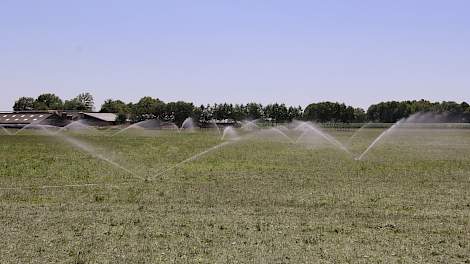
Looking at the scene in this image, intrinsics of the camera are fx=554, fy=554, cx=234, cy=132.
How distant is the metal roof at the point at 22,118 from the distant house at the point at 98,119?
12655 mm

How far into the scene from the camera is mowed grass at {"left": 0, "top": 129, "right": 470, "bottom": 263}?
10.6 meters

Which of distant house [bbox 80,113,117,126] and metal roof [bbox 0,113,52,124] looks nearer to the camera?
metal roof [bbox 0,113,52,124]

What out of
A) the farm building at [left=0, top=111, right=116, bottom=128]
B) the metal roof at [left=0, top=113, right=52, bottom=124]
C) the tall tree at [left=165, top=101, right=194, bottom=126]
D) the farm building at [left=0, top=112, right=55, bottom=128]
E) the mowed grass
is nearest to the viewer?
the mowed grass

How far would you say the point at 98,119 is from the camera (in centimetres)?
16538

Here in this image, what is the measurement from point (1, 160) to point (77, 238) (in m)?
21.3

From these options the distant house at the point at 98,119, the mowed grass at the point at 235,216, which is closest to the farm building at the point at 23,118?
the distant house at the point at 98,119

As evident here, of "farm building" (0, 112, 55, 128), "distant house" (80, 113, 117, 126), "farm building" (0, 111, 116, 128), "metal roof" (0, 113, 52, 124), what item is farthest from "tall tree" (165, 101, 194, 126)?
"metal roof" (0, 113, 52, 124)

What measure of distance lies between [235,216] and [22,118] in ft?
534

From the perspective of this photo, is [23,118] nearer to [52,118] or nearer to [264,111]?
[52,118]

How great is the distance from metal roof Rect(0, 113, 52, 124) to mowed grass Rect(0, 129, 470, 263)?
13550cm

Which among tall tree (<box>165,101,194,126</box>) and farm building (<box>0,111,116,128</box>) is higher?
tall tree (<box>165,101,194,126</box>)

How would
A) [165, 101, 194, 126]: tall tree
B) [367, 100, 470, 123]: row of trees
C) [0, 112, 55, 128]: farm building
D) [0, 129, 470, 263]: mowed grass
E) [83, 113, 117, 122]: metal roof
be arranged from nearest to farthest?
1. [0, 129, 470, 263]: mowed grass
2. [0, 112, 55, 128]: farm building
3. [165, 101, 194, 126]: tall tree
4. [83, 113, 117, 122]: metal roof
5. [367, 100, 470, 123]: row of trees

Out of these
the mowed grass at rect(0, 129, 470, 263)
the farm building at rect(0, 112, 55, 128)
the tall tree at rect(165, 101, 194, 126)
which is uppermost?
the tall tree at rect(165, 101, 194, 126)

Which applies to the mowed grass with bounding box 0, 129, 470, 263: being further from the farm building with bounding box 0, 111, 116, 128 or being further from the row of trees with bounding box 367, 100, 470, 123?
the row of trees with bounding box 367, 100, 470, 123
